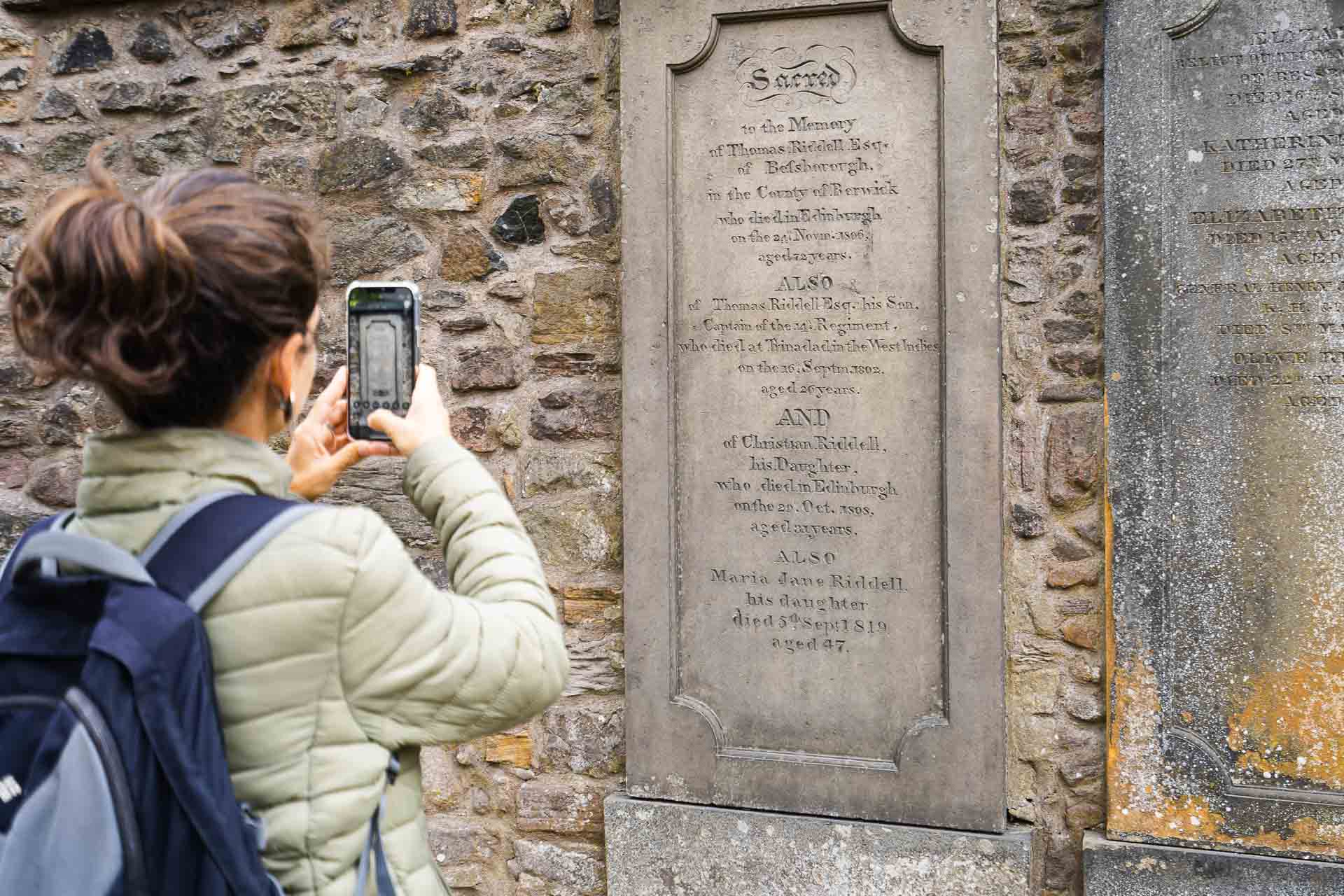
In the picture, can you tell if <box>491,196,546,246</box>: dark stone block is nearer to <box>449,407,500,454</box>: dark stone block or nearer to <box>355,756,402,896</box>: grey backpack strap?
<box>449,407,500,454</box>: dark stone block

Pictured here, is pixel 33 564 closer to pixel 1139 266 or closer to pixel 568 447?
pixel 568 447

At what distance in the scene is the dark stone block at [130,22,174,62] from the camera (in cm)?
324

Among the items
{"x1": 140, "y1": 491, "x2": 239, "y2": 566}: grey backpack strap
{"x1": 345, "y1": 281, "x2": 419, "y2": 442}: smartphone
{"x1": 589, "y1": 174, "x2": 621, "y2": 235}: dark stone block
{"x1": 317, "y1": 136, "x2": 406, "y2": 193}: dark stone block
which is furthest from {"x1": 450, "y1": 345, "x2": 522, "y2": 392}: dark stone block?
{"x1": 140, "y1": 491, "x2": 239, "y2": 566}: grey backpack strap

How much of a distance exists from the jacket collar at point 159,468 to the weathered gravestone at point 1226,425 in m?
2.06

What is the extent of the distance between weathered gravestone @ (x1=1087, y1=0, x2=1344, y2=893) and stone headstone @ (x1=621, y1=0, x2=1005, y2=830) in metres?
0.31

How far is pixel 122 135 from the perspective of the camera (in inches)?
129

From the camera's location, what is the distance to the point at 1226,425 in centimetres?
249

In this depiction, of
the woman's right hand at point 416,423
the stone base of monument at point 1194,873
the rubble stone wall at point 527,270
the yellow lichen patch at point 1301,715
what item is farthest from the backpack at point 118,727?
the yellow lichen patch at point 1301,715

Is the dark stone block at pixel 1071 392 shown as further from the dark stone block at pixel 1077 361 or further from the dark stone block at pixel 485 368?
the dark stone block at pixel 485 368

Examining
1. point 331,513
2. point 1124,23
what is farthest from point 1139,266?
point 331,513

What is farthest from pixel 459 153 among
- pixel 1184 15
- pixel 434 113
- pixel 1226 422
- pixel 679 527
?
pixel 1226 422

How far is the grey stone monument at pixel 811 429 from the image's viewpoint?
2623 millimetres

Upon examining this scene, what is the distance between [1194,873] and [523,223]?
2.33m

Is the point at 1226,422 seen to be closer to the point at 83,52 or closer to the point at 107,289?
the point at 107,289
